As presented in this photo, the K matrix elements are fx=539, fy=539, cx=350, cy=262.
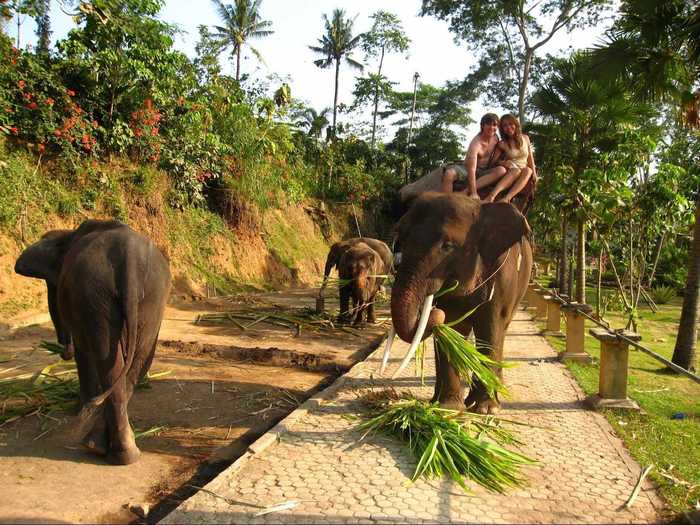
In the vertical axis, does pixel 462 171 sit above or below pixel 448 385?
above

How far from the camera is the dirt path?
3.59 meters

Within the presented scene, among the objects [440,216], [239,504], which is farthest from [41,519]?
[440,216]

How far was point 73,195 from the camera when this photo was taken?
1274 centimetres

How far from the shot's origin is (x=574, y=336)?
8.42 metres

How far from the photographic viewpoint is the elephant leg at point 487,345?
5.18m

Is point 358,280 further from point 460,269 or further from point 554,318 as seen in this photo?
point 460,269

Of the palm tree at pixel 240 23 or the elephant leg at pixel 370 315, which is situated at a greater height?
the palm tree at pixel 240 23

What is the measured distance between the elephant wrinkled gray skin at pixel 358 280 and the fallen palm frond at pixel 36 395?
5539 millimetres

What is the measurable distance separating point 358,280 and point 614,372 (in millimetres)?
5638

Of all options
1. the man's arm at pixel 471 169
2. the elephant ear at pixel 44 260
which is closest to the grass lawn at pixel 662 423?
the man's arm at pixel 471 169

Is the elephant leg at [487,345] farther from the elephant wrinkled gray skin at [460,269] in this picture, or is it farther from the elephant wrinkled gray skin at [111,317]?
the elephant wrinkled gray skin at [111,317]

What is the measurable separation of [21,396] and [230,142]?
13.9m

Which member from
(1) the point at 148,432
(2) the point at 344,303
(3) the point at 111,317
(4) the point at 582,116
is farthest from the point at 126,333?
(4) the point at 582,116

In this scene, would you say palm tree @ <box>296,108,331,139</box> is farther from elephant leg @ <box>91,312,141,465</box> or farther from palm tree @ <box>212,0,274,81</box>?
elephant leg @ <box>91,312,141,465</box>
